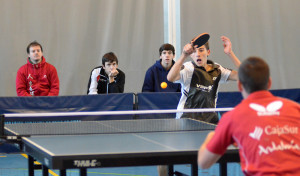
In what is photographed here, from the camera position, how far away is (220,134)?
2.84 metres

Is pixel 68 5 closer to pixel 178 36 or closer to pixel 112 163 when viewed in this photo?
pixel 178 36

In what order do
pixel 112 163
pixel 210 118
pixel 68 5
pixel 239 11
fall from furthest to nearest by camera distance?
pixel 239 11, pixel 68 5, pixel 210 118, pixel 112 163

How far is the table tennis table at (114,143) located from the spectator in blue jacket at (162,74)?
3059mm

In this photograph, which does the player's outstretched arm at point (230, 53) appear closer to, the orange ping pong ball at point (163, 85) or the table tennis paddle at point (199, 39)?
the table tennis paddle at point (199, 39)

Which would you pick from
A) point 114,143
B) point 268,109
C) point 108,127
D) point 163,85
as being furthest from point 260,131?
point 163,85

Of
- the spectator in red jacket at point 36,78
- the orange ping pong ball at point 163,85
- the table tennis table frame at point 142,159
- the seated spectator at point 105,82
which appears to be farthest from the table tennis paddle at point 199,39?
the spectator in red jacket at point 36,78

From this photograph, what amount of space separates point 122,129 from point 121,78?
12.3ft

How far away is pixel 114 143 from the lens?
4297 millimetres

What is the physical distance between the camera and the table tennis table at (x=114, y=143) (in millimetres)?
3686

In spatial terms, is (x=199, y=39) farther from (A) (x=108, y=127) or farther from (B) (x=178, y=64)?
(A) (x=108, y=127)

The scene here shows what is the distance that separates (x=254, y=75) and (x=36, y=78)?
6442mm

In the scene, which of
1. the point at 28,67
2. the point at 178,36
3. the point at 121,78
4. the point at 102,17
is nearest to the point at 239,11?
the point at 178,36

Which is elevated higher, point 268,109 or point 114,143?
point 268,109

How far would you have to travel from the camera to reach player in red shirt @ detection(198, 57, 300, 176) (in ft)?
9.06
